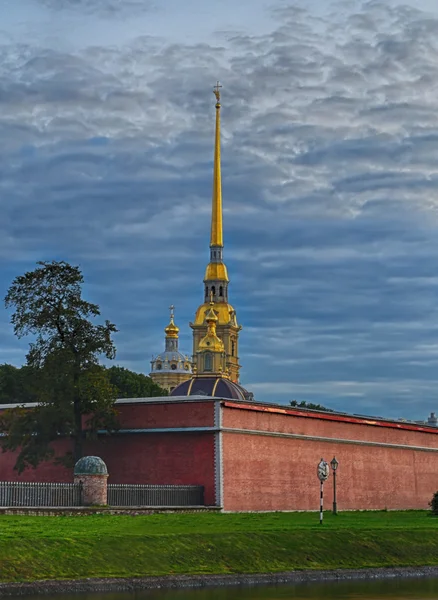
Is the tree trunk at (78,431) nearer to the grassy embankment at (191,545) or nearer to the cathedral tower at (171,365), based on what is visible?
the grassy embankment at (191,545)

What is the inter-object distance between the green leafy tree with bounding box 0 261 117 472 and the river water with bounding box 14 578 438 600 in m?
23.3

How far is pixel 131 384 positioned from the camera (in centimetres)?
11881

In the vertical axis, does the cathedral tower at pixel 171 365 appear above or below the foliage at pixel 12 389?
above

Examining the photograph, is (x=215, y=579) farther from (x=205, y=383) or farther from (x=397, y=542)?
(x=205, y=383)

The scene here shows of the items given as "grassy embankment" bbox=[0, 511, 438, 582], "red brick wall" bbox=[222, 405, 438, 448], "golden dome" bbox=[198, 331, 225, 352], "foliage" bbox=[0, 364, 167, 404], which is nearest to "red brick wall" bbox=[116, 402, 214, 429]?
"red brick wall" bbox=[222, 405, 438, 448]

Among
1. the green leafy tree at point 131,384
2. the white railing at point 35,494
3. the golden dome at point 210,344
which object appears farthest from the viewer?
the golden dome at point 210,344

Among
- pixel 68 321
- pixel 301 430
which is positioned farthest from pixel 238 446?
pixel 68 321

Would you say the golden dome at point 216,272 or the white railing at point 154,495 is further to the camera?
the golden dome at point 216,272

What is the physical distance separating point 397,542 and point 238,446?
15.0m

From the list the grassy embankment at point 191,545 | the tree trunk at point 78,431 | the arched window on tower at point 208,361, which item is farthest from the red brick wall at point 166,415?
the arched window on tower at point 208,361

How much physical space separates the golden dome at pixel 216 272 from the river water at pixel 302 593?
134931 millimetres

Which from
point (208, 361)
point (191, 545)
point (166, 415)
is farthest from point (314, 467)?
point (208, 361)

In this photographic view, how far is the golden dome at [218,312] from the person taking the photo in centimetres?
16900

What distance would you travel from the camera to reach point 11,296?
56.0m
